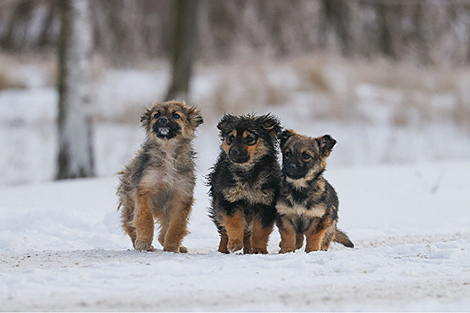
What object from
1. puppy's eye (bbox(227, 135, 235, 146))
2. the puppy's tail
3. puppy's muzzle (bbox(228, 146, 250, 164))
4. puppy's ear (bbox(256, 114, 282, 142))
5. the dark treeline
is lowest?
the puppy's tail

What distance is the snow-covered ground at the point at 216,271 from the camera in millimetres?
4863

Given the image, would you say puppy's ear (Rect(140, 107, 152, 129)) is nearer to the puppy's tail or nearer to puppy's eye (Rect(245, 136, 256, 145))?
puppy's eye (Rect(245, 136, 256, 145))

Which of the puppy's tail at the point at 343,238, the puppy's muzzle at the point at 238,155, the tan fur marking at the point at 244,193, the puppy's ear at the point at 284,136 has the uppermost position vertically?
the puppy's ear at the point at 284,136

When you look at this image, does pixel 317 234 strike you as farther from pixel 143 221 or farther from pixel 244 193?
pixel 143 221

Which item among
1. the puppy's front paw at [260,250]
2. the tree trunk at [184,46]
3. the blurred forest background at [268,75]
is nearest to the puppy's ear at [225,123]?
the puppy's front paw at [260,250]

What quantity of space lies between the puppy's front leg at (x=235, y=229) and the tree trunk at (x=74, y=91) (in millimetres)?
7533

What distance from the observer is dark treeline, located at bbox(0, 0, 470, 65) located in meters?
26.3

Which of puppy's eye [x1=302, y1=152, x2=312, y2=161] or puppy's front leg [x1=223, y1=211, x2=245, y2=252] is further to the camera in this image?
puppy's eye [x1=302, y1=152, x2=312, y2=161]

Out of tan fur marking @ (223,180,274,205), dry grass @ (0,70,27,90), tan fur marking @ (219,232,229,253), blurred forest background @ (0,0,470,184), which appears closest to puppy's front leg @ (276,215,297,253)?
tan fur marking @ (223,180,274,205)

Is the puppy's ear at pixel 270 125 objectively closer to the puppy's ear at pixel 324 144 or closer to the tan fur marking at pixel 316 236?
the puppy's ear at pixel 324 144

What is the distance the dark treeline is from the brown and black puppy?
1841cm

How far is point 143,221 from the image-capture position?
6.86m

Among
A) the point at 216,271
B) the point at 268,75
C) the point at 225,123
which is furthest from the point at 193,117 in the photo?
the point at 268,75

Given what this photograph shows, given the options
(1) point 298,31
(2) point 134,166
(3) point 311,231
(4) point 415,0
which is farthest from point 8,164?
(4) point 415,0
